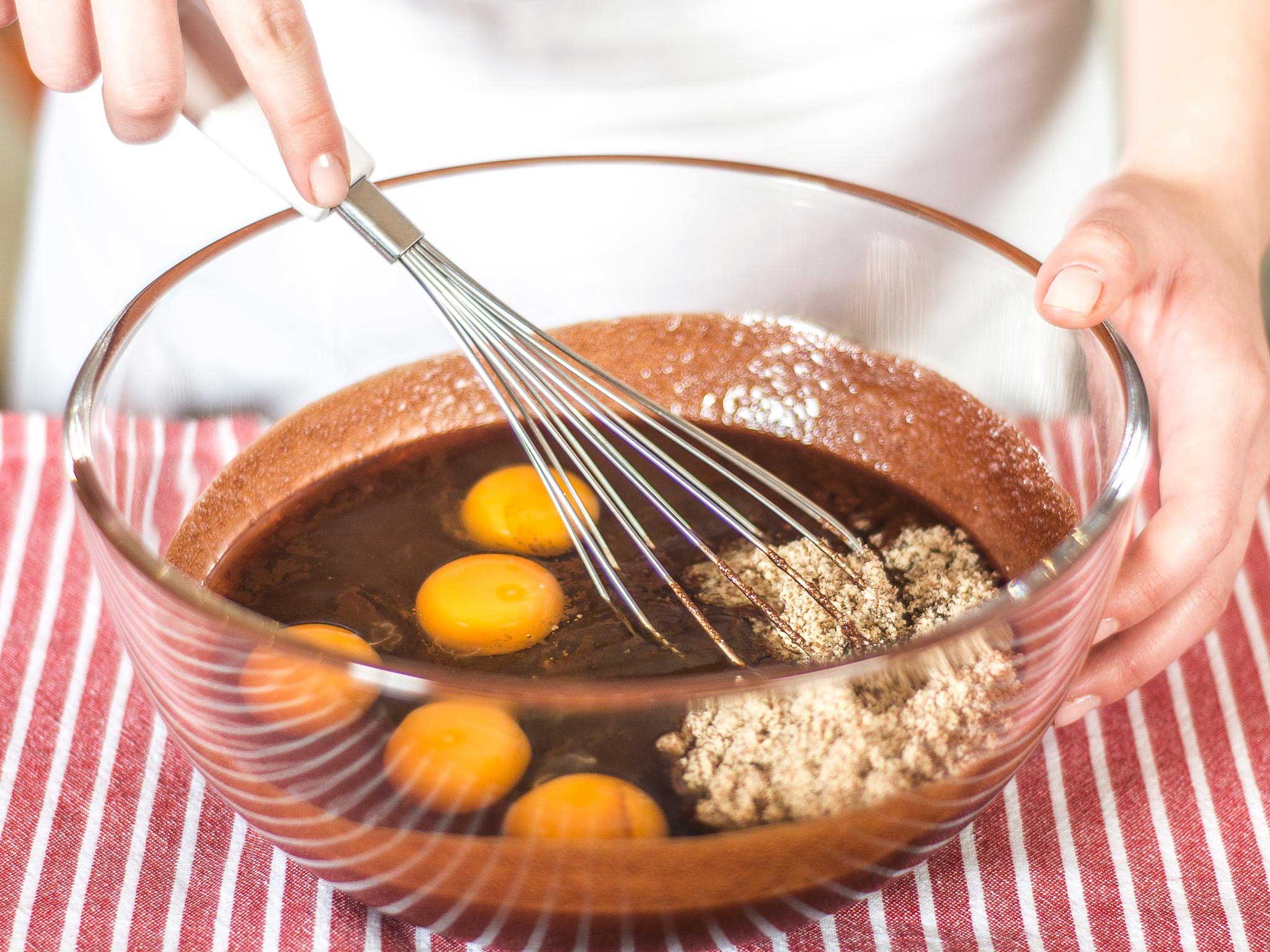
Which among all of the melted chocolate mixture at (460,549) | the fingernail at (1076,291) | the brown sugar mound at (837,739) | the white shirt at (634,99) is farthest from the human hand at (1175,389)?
the white shirt at (634,99)

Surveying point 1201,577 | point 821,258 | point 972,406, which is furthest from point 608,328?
point 1201,577

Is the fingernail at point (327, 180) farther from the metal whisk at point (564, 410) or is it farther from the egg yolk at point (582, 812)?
the egg yolk at point (582, 812)

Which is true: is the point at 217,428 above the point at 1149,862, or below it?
above

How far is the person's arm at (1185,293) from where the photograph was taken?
2.36ft

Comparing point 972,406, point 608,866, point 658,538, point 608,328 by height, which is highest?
point 608,328

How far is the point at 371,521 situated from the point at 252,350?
0.57 ft

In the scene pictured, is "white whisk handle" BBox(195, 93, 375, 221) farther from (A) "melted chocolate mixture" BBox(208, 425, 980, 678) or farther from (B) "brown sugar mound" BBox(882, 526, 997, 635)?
(B) "brown sugar mound" BBox(882, 526, 997, 635)

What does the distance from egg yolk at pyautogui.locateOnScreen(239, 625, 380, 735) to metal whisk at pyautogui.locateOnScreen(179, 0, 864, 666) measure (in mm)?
214

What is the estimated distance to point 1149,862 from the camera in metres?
0.70

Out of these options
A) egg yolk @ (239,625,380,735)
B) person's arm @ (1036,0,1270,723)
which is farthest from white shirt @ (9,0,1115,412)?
egg yolk @ (239,625,380,735)

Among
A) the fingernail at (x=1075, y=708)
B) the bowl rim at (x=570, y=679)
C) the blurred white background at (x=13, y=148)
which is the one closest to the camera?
the bowl rim at (x=570, y=679)

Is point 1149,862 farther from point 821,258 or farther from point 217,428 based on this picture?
point 217,428

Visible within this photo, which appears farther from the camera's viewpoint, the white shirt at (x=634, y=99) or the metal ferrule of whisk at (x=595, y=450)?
the white shirt at (x=634, y=99)

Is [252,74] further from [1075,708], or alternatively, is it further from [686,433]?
[1075,708]
